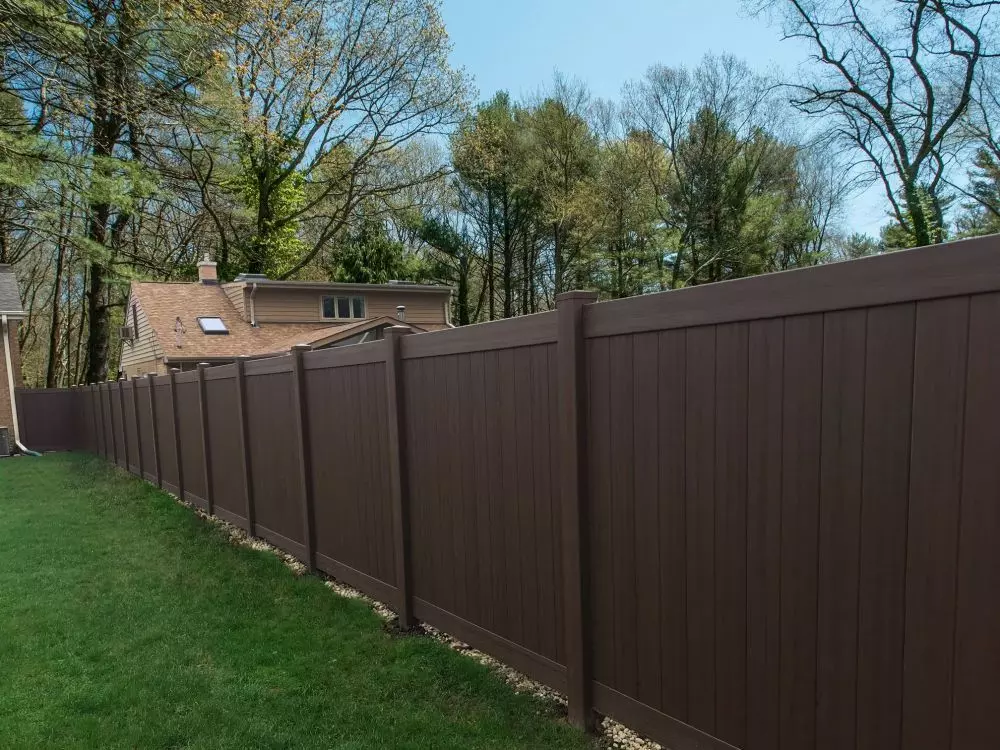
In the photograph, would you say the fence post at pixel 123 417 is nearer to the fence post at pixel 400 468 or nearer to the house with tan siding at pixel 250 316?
the house with tan siding at pixel 250 316

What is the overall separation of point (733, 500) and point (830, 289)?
75 cm

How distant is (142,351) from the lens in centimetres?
2044

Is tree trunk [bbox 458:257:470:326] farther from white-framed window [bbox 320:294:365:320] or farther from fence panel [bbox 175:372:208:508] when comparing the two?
fence panel [bbox 175:372:208:508]

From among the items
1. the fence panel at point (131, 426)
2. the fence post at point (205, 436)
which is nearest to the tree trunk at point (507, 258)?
the fence panel at point (131, 426)

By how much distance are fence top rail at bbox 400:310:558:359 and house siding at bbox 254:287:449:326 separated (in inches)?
714

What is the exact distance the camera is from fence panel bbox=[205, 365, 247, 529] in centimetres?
673

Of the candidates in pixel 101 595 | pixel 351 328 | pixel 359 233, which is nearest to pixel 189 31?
pixel 101 595

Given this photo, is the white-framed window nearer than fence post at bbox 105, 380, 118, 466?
No

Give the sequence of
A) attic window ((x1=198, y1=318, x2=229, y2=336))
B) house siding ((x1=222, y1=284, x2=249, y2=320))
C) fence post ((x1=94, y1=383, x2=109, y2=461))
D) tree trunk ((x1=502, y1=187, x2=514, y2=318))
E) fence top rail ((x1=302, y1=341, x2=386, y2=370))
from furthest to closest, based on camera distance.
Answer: tree trunk ((x1=502, y1=187, x2=514, y2=318)) → house siding ((x1=222, y1=284, x2=249, y2=320)) → attic window ((x1=198, y1=318, x2=229, y2=336)) → fence post ((x1=94, y1=383, x2=109, y2=461)) → fence top rail ((x1=302, y1=341, x2=386, y2=370))

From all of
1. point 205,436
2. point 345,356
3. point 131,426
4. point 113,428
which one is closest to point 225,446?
point 205,436

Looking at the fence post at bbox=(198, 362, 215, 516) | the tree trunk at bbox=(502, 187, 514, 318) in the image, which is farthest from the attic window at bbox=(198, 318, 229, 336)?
the fence post at bbox=(198, 362, 215, 516)

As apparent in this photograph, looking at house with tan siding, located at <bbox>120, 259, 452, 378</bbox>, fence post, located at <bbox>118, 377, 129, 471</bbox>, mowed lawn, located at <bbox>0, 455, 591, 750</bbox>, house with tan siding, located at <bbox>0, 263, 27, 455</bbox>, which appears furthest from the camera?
house with tan siding, located at <bbox>120, 259, 452, 378</bbox>

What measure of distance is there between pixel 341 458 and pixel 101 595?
2.10 meters

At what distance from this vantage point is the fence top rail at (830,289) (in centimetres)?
156
